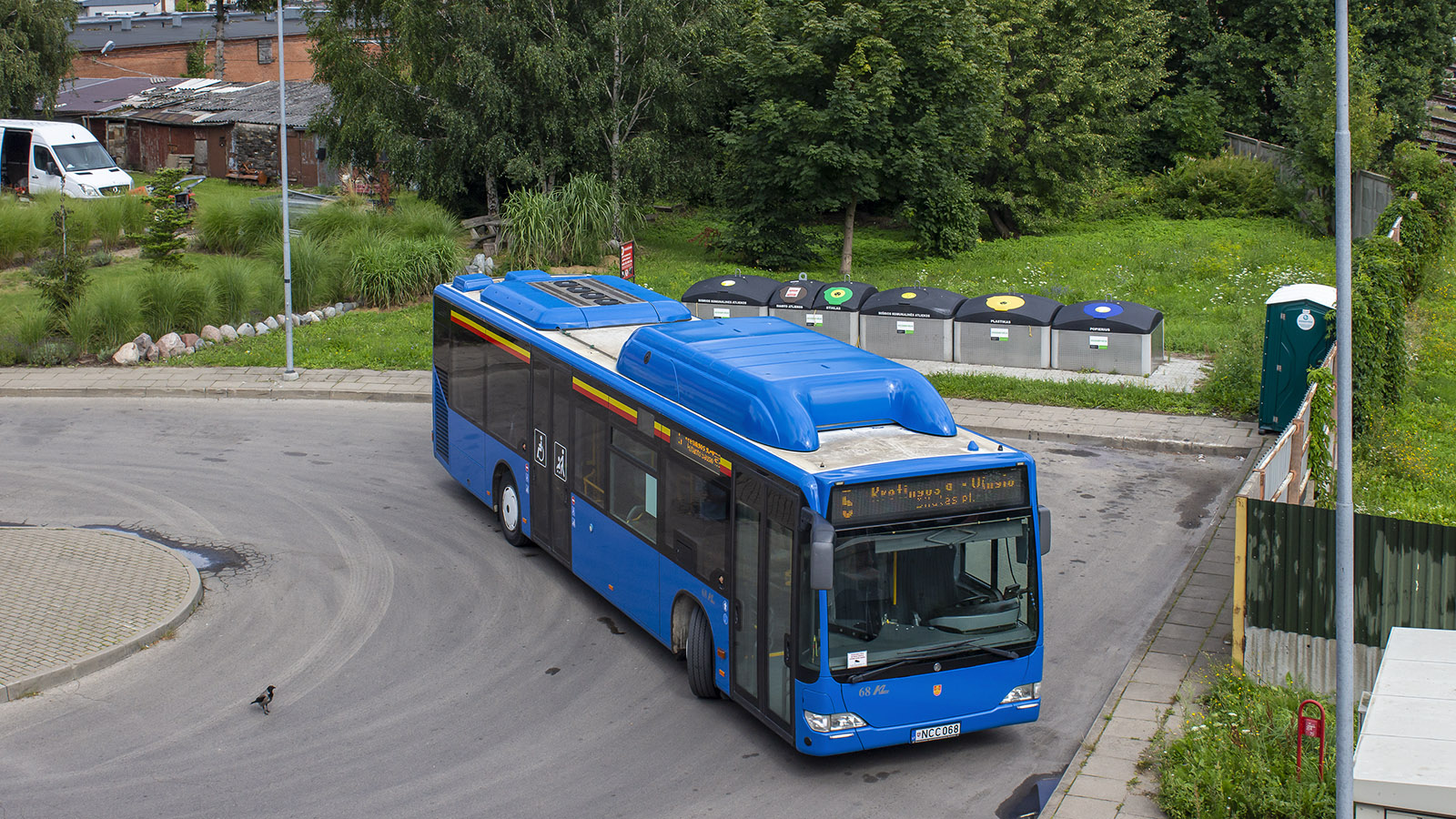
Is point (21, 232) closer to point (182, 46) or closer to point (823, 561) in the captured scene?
point (823, 561)

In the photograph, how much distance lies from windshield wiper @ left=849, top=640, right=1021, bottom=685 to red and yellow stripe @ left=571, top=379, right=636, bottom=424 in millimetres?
3502

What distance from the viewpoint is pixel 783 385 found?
9656 millimetres

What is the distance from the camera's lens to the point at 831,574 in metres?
8.25

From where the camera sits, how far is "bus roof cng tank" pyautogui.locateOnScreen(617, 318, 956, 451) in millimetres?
9461

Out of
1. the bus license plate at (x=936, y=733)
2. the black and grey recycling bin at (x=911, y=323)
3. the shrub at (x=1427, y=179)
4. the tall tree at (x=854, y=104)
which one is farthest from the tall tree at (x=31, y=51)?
the bus license plate at (x=936, y=733)

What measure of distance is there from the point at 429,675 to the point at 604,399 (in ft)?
9.48

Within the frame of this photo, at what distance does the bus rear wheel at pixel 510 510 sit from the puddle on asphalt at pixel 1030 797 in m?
6.62

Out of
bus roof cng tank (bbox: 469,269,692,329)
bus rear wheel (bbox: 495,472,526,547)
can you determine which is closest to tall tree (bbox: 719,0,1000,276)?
bus roof cng tank (bbox: 469,269,692,329)

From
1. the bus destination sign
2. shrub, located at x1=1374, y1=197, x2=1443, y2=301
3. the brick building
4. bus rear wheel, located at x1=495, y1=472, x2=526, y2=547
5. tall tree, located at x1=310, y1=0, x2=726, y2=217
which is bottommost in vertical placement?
bus rear wheel, located at x1=495, y1=472, x2=526, y2=547

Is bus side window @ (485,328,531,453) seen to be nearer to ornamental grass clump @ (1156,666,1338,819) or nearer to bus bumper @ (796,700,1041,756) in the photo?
bus bumper @ (796,700,1041,756)

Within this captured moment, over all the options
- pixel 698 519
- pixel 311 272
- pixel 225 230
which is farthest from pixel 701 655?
pixel 225 230

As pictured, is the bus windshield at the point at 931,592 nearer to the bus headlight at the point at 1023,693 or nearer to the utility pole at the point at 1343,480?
the bus headlight at the point at 1023,693

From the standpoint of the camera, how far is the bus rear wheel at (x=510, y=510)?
546 inches

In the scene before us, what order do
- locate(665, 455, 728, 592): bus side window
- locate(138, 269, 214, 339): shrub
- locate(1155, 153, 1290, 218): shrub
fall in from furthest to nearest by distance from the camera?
locate(1155, 153, 1290, 218): shrub
locate(138, 269, 214, 339): shrub
locate(665, 455, 728, 592): bus side window
